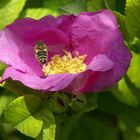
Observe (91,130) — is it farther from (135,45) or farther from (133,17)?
(133,17)

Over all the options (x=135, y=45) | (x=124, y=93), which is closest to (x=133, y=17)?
(x=135, y=45)

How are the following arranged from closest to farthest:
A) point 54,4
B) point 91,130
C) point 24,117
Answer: point 24,117 < point 54,4 < point 91,130

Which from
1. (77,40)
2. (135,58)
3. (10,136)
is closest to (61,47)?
(77,40)

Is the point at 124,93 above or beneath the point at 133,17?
beneath

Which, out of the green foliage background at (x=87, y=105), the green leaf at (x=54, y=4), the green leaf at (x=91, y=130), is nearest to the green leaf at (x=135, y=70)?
the green foliage background at (x=87, y=105)

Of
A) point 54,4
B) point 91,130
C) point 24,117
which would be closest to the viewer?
point 24,117

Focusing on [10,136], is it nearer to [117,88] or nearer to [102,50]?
[117,88]

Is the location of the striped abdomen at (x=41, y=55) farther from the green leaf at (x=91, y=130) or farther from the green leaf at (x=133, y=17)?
the green leaf at (x=91, y=130)

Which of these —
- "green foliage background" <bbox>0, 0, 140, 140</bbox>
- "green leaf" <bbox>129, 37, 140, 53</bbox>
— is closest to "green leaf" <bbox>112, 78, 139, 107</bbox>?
"green foliage background" <bbox>0, 0, 140, 140</bbox>
